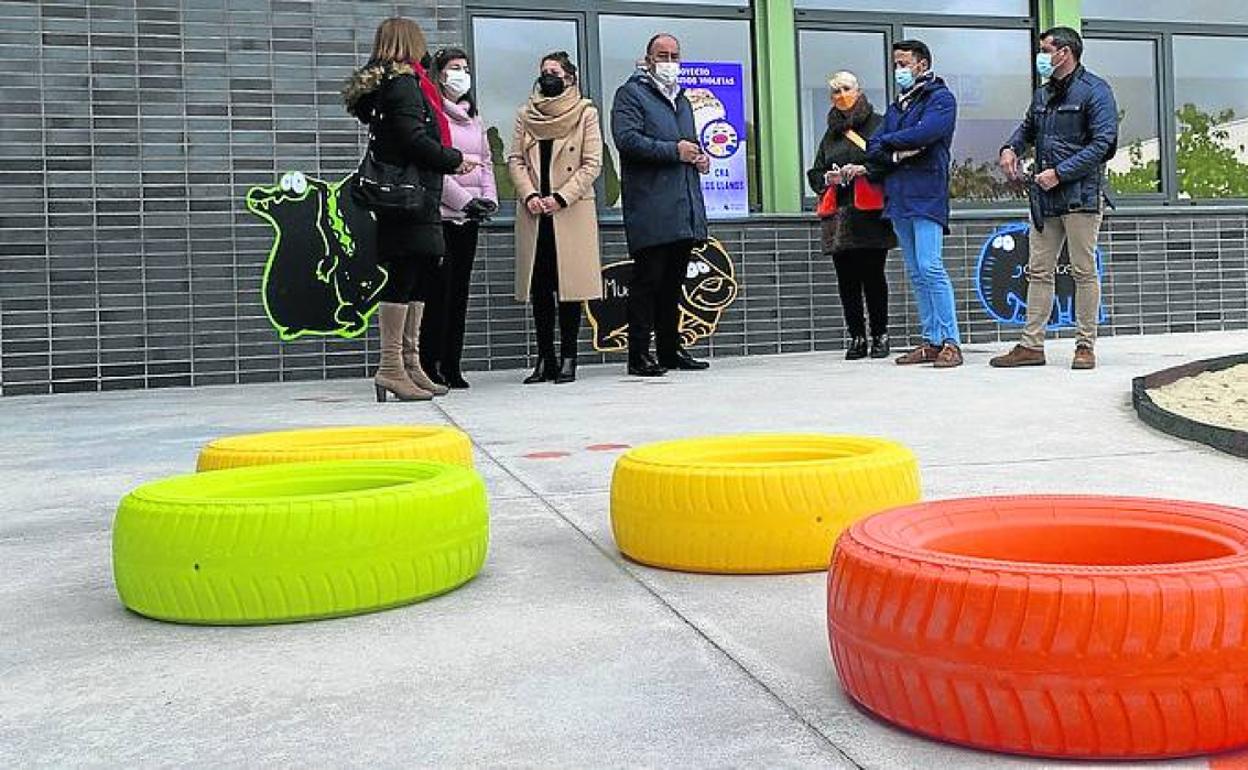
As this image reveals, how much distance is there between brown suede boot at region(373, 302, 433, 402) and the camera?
18.9 ft

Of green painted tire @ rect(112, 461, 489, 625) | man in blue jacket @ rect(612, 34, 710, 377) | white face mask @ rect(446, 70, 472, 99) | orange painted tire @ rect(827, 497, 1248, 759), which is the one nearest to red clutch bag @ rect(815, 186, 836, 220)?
man in blue jacket @ rect(612, 34, 710, 377)

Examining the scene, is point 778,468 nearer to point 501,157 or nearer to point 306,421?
point 306,421

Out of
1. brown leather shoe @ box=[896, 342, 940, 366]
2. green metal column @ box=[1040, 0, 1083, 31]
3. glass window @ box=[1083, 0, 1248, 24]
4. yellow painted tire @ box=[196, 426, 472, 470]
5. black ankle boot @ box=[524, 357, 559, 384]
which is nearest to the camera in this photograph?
yellow painted tire @ box=[196, 426, 472, 470]

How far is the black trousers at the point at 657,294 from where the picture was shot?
695cm

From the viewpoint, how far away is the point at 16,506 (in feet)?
11.2

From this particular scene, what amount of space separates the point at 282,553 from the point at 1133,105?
955 cm

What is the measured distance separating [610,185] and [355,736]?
23.8 ft

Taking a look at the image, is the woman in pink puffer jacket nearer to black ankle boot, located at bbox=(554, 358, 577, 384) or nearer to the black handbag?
black ankle boot, located at bbox=(554, 358, 577, 384)

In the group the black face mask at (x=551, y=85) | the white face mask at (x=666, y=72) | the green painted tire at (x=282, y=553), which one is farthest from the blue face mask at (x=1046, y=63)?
the green painted tire at (x=282, y=553)

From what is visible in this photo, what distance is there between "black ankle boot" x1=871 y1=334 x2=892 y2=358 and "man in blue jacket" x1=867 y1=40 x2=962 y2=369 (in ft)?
2.65

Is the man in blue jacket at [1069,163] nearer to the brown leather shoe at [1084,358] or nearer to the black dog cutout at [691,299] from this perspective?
the brown leather shoe at [1084,358]

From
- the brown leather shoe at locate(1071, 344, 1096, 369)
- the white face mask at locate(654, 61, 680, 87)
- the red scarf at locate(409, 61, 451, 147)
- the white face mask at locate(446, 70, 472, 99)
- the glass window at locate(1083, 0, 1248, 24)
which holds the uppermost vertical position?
the glass window at locate(1083, 0, 1248, 24)

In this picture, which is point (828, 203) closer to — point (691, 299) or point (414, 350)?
point (691, 299)

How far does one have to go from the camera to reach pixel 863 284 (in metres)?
7.69
